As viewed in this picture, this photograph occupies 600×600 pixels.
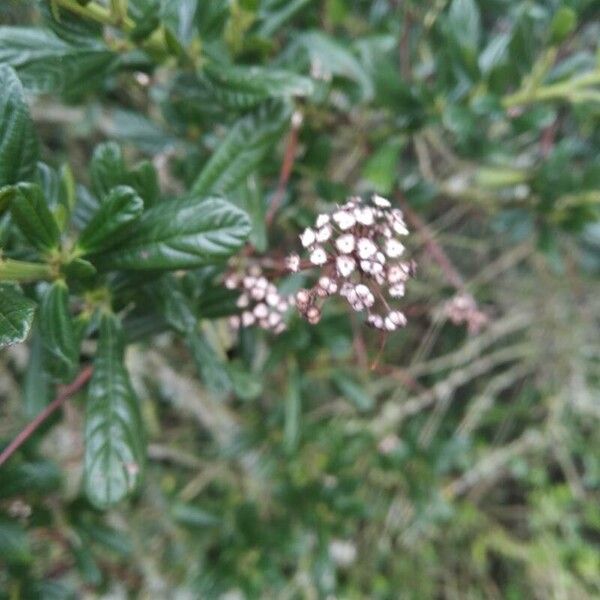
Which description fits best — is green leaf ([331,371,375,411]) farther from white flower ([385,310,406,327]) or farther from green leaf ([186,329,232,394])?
white flower ([385,310,406,327])

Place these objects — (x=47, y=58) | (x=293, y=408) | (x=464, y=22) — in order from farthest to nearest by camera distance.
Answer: (x=293, y=408)
(x=464, y=22)
(x=47, y=58)

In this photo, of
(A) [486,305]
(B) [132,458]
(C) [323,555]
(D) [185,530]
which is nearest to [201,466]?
(D) [185,530]

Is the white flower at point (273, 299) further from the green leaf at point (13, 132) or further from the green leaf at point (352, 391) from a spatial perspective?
the green leaf at point (352, 391)

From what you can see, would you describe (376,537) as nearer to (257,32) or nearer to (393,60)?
(393,60)

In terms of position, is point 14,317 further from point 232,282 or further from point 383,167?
point 383,167

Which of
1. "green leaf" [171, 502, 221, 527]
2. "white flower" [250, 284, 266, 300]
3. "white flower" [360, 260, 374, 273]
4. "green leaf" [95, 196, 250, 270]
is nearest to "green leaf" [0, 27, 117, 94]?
"green leaf" [95, 196, 250, 270]

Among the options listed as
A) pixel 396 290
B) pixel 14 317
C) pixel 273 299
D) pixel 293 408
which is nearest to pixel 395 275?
pixel 396 290

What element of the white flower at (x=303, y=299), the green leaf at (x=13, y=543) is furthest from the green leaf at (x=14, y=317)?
the green leaf at (x=13, y=543)
